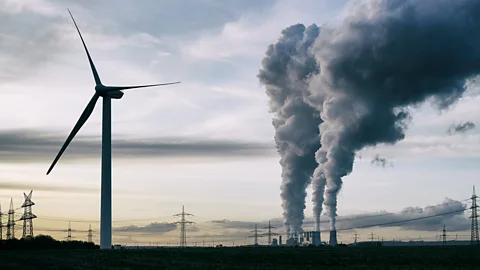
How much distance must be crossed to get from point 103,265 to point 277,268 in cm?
2407

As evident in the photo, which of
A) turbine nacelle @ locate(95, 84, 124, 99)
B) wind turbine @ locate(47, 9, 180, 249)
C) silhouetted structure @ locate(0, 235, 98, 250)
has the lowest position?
silhouetted structure @ locate(0, 235, 98, 250)

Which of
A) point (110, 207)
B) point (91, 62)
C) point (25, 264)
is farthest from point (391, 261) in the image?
point (91, 62)

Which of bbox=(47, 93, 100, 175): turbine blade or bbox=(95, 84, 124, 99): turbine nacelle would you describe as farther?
bbox=(95, 84, 124, 99): turbine nacelle

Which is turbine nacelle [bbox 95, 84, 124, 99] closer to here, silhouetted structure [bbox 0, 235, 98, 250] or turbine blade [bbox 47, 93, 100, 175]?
turbine blade [bbox 47, 93, 100, 175]

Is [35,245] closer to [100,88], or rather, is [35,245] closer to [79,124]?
[79,124]

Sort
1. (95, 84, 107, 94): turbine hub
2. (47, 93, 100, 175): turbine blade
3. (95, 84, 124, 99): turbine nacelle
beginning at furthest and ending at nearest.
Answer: (95, 84, 124, 99): turbine nacelle, (95, 84, 107, 94): turbine hub, (47, 93, 100, 175): turbine blade

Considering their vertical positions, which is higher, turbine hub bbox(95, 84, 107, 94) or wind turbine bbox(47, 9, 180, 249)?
turbine hub bbox(95, 84, 107, 94)

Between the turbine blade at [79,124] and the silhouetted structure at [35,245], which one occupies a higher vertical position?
the turbine blade at [79,124]

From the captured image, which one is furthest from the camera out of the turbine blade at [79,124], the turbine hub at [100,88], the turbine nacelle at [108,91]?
the turbine nacelle at [108,91]

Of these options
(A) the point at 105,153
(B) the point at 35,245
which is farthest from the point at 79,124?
(B) the point at 35,245

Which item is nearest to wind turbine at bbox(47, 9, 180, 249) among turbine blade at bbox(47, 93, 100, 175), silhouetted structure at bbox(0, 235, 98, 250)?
turbine blade at bbox(47, 93, 100, 175)

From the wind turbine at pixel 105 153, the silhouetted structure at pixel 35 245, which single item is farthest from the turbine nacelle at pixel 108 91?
the silhouetted structure at pixel 35 245

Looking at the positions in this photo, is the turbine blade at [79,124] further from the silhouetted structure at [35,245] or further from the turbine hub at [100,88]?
the silhouetted structure at [35,245]

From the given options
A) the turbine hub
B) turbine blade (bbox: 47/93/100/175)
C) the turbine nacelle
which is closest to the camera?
turbine blade (bbox: 47/93/100/175)
